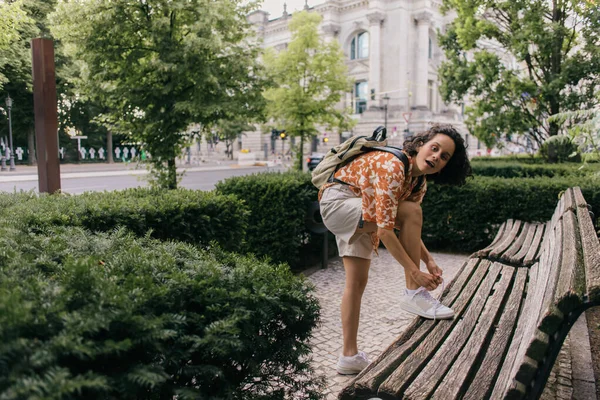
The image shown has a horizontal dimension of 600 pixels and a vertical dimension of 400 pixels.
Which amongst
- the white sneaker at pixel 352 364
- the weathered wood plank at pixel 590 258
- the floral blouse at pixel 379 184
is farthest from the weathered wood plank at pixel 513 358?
the white sneaker at pixel 352 364

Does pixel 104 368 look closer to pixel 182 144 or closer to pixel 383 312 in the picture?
pixel 383 312

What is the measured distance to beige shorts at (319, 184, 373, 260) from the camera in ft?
11.0

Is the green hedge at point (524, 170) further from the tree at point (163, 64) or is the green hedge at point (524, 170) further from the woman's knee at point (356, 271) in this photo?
the woman's knee at point (356, 271)

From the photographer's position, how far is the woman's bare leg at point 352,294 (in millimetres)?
3529

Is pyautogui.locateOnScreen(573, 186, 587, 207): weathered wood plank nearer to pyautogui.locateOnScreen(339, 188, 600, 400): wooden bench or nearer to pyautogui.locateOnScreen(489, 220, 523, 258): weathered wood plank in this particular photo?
pyautogui.locateOnScreen(489, 220, 523, 258): weathered wood plank

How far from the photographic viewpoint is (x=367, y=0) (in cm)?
6194

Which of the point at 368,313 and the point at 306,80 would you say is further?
the point at 306,80

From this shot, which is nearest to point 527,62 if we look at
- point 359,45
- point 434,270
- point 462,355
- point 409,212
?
point 434,270

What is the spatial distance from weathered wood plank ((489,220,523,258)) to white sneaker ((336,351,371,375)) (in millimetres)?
1830

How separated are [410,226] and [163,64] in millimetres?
6379

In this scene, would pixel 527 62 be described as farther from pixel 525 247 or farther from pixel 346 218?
pixel 346 218

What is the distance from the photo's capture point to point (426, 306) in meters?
3.20

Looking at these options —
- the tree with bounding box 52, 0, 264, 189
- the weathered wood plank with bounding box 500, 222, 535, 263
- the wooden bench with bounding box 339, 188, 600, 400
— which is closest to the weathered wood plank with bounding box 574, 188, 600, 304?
the wooden bench with bounding box 339, 188, 600, 400

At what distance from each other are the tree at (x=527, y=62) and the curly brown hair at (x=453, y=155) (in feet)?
40.0
